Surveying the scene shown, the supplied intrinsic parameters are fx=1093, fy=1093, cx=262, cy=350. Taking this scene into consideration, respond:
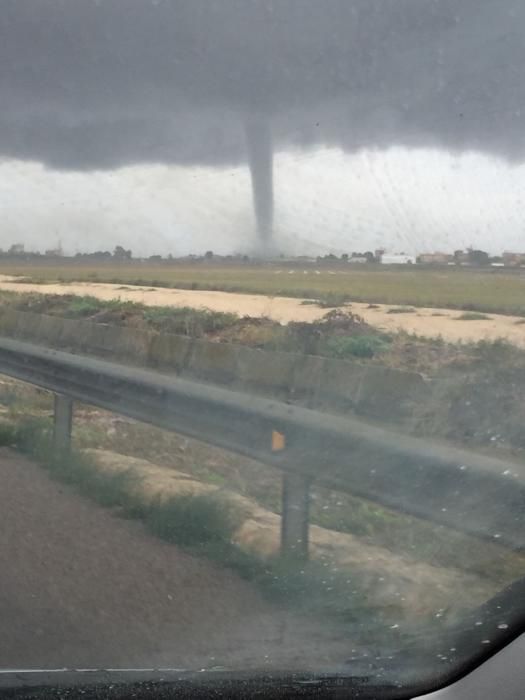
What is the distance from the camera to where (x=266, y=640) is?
514 centimetres

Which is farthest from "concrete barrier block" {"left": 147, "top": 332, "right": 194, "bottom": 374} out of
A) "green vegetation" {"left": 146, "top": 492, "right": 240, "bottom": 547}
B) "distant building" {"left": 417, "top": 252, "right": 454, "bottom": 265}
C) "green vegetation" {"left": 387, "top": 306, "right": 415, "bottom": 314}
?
"green vegetation" {"left": 387, "top": 306, "right": 415, "bottom": 314}

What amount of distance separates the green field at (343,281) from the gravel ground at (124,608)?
6238mm

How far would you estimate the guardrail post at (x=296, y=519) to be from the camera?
6.58 metres

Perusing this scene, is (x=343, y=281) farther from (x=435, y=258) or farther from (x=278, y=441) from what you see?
(x=278, y=441)

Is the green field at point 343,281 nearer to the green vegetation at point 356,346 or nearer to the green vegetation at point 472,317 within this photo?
the green vegetation at point 472,317

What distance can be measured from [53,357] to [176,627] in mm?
4851

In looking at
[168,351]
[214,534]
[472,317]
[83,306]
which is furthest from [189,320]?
[214,534]

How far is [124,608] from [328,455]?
5.08 feet

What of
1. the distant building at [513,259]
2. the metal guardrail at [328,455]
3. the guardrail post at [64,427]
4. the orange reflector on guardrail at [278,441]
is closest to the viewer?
the metal guardrail at [328,455]

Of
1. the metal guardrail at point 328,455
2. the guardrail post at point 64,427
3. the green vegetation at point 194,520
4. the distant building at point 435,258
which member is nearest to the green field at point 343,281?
the distant building at point 435,258

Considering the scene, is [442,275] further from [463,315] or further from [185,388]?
[185,388]

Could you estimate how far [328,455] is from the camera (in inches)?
257

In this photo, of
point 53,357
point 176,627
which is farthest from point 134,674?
point 53,357

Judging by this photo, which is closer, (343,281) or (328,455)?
(328,455)
